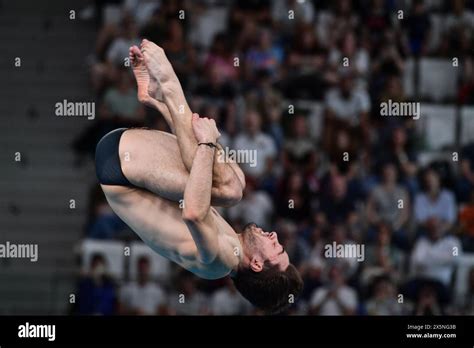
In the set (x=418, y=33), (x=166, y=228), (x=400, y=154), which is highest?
(x=418, y=33)

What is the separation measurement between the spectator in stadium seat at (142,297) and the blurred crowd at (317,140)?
0.01 m

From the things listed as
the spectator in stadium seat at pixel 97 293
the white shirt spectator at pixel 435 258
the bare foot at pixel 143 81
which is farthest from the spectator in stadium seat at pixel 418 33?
the bare foot at pixel 143 81

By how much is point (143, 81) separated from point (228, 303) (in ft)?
12.0

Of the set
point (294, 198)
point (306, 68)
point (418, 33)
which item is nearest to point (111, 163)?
point (294, 198)

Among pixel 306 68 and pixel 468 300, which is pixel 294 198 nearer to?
pixel 306 68

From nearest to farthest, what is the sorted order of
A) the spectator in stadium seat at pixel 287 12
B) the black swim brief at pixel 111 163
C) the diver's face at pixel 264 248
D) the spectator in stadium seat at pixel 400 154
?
the black swim brief at pixel 111 163
the diver's face at pixel 264 248
the spectator in stadium seat at pixel 400 154
the spectator in stadium seat at pixel 287 12

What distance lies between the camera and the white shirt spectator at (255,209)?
11703 mm

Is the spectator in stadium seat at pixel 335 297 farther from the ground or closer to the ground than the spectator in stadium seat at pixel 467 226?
closer to the ground

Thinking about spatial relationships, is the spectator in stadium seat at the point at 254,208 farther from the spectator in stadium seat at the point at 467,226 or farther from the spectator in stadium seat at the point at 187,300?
the spectator in stadium seat at the point at 467,226

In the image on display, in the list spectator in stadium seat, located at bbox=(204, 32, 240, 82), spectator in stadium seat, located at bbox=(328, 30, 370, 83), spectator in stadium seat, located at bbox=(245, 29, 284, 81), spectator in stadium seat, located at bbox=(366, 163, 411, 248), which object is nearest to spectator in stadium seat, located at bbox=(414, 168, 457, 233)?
spectator in stadium seat, located at bbox=(366, 163, 411, 248)

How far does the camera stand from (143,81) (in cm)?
792

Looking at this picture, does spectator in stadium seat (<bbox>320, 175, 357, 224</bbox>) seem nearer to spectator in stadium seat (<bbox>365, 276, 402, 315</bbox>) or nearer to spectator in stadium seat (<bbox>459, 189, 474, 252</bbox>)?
spectator in stadium seat (<bbox>365, 276, 402, 315</bbox>)

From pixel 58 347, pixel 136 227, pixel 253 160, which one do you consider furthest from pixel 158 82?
pixel 253 160

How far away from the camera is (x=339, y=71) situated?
12.6m
